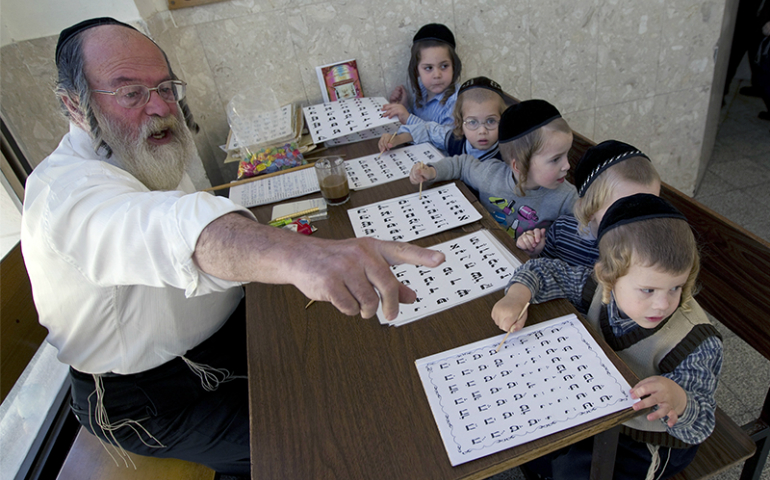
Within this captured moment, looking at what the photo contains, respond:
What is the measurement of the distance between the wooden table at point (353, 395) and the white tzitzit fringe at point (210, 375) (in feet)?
0.91

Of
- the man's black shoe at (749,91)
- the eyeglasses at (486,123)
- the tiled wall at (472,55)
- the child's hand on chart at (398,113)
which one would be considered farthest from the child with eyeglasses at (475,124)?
the man's black shoe at (749,91)

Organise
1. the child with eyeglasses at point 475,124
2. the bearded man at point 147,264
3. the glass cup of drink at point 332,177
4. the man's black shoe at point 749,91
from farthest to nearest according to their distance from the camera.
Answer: the man's black shoe at point 749,91 → the child with eyeglasses at point 475,124 → the glass cup of drink at point 332,177 → the bearded man at point 147,264

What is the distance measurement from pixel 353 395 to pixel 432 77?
181cm

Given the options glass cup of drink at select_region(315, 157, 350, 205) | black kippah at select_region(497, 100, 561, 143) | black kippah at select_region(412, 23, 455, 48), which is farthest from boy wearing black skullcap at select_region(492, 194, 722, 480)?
black kippah at select_region(412, 23, 455, 48)

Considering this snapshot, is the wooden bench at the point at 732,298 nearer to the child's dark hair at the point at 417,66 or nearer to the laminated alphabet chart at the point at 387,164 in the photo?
the laminated alphabet chart at the point at 387,164

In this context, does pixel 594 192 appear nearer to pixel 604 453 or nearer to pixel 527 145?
pixel 527 145

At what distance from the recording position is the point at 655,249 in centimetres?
89

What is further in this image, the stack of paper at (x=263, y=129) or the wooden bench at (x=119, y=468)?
the stack of paper at (x=263, y=129)

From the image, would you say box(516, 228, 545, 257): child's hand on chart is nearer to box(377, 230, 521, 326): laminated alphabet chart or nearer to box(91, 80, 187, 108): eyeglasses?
box(377, 230, 521, 326): laminated alphabet chart

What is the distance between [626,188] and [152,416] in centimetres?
149

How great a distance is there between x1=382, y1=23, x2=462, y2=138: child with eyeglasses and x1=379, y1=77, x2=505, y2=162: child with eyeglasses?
8.8 inches

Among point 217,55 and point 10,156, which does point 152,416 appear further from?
point 217,55

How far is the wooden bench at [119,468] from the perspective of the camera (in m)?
1.20

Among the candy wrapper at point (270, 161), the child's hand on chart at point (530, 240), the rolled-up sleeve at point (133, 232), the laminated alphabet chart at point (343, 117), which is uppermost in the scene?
the rolled-up sleeve at point (133, 232)
